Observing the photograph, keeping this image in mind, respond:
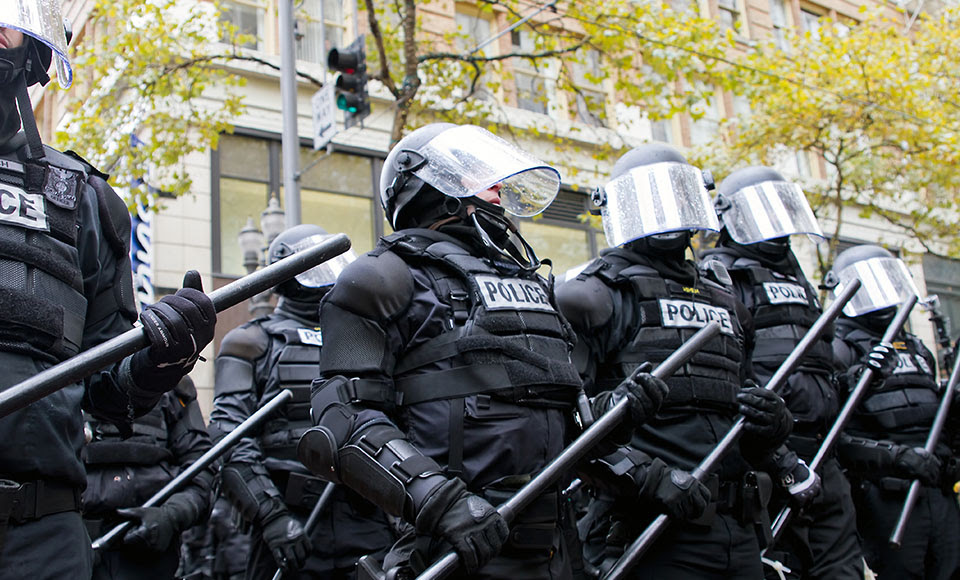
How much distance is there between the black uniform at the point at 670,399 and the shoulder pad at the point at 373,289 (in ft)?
3.79

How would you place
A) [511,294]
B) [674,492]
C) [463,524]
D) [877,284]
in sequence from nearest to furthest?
[463,524] → [511,294] → [674,492] → [877,284]

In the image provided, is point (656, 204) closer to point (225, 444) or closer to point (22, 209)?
point (225, 444)

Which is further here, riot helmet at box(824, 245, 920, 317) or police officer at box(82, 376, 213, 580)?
riot helmet at box(824, 245, 920, 317)

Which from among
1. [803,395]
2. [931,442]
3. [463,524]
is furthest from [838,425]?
[463,524]

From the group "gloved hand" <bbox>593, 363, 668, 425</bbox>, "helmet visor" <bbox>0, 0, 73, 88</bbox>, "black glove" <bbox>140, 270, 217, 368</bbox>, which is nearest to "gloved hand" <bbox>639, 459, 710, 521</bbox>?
"gloved hand" <bbox>593, 363, 668, 425</bbox>

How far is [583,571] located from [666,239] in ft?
5.22

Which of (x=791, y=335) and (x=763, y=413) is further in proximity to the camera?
(x=791, y=335)

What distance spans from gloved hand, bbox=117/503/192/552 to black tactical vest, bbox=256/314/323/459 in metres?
0.61

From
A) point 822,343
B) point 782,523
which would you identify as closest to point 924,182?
point 822,343

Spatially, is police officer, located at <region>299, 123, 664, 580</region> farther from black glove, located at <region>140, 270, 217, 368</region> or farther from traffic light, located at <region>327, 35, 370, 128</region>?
traffic light, located at <region>327, 35, 370, 128</region>

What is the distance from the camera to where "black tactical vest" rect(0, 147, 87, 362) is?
2172mm

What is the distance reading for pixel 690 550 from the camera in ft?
12.1

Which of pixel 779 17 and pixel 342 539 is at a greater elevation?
pixel 779 17

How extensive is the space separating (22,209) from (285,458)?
105 inches
